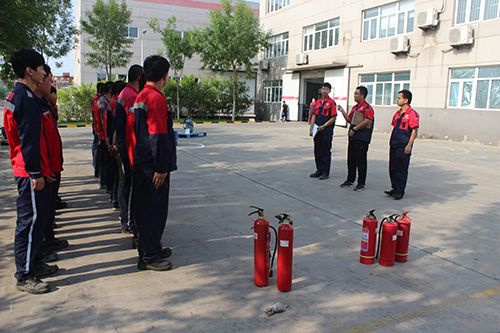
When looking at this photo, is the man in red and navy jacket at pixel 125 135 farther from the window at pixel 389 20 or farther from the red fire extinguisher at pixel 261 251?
the window at pixel 389 20

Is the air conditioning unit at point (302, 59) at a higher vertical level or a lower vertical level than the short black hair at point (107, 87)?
higher

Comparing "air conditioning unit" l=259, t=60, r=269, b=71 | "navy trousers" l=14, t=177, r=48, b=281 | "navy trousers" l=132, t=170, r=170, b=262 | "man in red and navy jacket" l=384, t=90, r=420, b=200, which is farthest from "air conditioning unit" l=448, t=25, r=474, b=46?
"navy trousers" l=14, t=177, r=48, b=281

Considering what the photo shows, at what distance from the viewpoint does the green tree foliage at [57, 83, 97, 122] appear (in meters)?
26.2

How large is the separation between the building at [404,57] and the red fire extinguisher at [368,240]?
612 inches

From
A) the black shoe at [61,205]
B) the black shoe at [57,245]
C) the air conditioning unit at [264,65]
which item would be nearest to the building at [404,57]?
the air conditioning unit at [264,65]

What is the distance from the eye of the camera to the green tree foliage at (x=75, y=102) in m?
26.2

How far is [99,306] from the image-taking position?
10.3ft

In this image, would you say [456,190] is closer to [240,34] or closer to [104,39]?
[240,34]

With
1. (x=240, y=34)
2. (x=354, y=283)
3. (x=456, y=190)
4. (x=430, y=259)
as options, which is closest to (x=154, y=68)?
(x=354, y=283)

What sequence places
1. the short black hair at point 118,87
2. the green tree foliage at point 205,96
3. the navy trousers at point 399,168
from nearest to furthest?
1. the short black hair at point 118,87
2. the navy trousers at point 399,168
3. the green tree foliage at point 205,96

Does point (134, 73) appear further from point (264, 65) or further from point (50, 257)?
point (264, 65)

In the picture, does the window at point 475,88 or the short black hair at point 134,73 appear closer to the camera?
the short black hair at point 134,73

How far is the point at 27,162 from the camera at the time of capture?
3.25 metres

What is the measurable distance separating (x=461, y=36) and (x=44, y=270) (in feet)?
62.4
